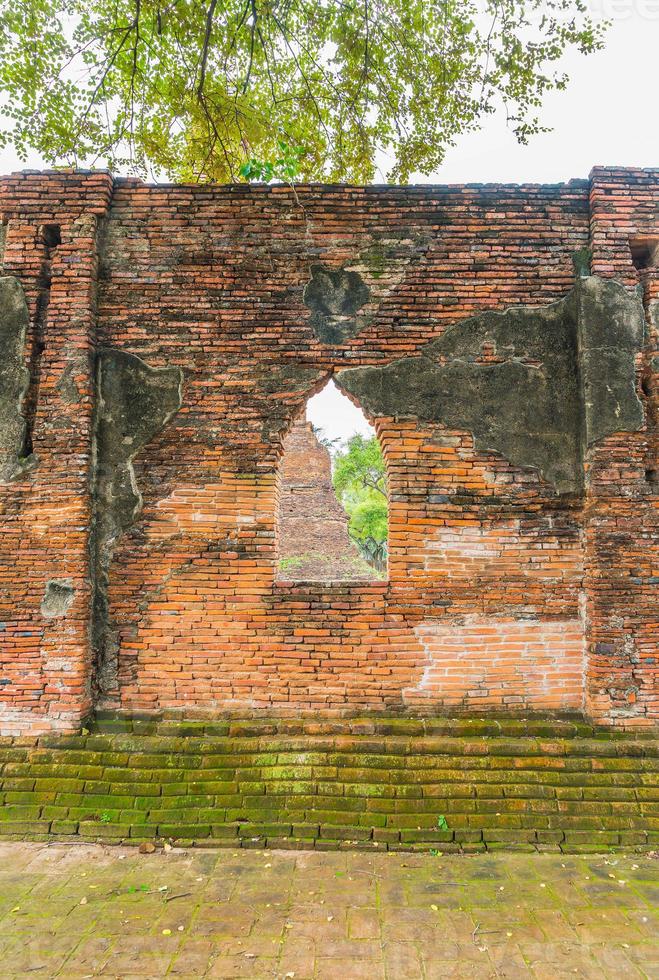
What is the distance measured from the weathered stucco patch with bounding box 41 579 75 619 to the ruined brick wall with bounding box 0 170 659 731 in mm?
35

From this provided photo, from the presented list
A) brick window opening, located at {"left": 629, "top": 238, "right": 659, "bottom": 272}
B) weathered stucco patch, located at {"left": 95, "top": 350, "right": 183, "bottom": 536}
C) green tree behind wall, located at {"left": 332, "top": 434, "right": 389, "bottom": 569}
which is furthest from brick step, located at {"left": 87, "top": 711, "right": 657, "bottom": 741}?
green tree behind wall, located at {"left": 332, "top": 434, "right": 389, "bottom": 569}

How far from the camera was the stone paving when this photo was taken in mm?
3162

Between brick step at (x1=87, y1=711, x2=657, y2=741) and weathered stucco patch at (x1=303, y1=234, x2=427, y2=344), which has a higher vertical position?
weathered stucco patch at (x1=303, y1=234, x2=427, y2=344)

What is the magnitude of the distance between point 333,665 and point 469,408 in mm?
2439

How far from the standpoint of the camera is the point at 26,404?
5145mm

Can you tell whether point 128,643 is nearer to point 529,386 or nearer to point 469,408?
point 469,408

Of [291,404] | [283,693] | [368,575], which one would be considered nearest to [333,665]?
[283,693]

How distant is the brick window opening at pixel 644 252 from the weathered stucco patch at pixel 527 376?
0.41m

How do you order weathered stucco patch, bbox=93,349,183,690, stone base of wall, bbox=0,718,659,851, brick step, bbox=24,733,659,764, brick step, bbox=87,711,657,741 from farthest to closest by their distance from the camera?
weathered stucco patch, bbox=93,349,183,690 < brick step, bbox=87,711,657,741 < brick step, bbox=24,733,659,764 < stone base of wall, bbox=0,718,659,851

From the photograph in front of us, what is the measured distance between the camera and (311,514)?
13.8 metres

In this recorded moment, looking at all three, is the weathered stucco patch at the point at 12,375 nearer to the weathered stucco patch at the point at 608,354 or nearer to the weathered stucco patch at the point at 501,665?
the weathered stucco patch at the point at 501,665

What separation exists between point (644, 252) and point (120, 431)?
4835mm

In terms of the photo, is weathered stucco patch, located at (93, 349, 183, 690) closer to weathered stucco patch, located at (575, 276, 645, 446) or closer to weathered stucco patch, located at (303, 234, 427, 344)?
weathered stucco patch, located at (303, 234, 427, 344)

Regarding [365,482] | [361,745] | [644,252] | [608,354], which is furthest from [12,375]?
[365,482]
